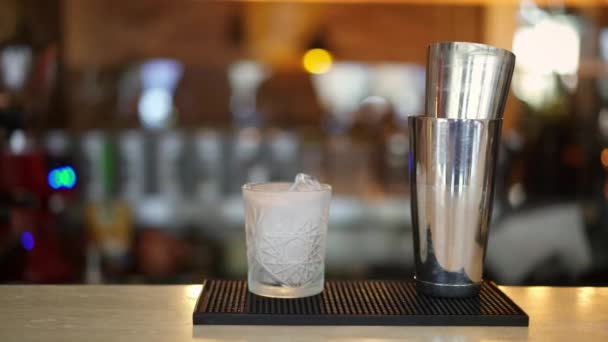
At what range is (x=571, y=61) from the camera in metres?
2.94

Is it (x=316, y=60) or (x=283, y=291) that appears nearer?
(x=283, y=291)

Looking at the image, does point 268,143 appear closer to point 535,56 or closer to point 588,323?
point 535,56

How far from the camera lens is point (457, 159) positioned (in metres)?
0.65

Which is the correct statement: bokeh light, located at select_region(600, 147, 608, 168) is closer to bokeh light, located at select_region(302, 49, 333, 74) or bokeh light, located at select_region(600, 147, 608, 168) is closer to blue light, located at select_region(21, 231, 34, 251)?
bokeh light, located at select_region(302, 49, 333, 74)

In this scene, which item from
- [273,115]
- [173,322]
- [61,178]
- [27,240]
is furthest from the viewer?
[273,115]

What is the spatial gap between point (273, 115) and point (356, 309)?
2524mm

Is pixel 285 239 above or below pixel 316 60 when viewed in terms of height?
below

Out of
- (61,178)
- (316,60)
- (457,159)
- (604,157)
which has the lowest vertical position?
A: (604,157)

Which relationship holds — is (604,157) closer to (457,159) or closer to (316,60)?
(316,60)

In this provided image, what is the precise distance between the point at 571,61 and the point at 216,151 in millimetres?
1387

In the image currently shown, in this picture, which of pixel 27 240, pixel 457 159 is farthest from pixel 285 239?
pixel 27 240

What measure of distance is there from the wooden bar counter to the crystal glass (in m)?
0.07

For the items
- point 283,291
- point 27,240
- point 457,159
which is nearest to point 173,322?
point 283,291

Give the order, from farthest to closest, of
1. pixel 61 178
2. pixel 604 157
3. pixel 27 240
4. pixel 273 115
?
1. pixel 273 115
2. pixel 604 157
3. pixel 61 178
4. pixel 27 240
